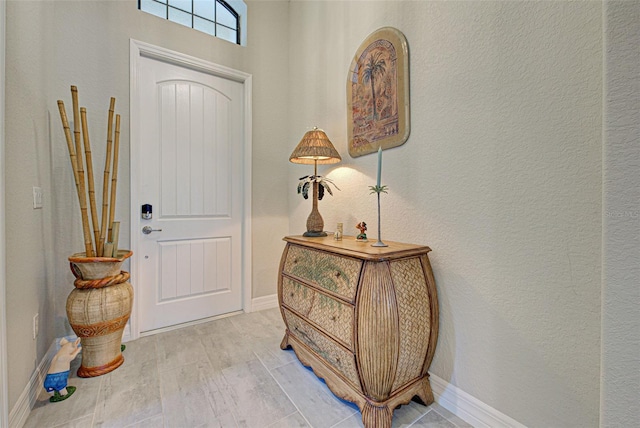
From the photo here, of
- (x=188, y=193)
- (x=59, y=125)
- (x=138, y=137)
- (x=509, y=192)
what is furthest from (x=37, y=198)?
(x=509, y=192)

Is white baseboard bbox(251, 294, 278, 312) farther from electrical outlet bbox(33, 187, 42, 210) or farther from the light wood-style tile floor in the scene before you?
electrical outlet bbox(33, 187, 42, 210)

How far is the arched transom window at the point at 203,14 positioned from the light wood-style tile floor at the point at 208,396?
8.90ft

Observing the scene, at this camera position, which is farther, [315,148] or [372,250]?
[315,148]

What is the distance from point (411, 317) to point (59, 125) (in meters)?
2.54

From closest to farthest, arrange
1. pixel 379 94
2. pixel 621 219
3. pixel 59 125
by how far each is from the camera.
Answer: pixel 621 219 → pixel 379 94 → pixel 59 125

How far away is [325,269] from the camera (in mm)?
1468

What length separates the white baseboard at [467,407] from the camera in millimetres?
1170

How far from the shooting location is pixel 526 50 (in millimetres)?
1084

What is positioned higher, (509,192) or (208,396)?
(509,192)

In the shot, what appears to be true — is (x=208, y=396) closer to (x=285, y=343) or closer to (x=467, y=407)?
(x=285, y=343)

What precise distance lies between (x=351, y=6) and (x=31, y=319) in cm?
282

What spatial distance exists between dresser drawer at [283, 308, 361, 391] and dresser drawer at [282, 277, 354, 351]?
0.05 metres

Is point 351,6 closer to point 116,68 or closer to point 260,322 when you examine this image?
point 116,68

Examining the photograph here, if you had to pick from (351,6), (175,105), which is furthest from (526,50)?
(175,105)
